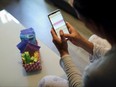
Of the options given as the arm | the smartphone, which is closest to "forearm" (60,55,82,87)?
the arm

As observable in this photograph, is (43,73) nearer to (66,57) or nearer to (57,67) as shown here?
(57,67)

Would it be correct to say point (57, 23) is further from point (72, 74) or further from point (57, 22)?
point (72, 74)

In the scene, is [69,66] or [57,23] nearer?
[69,66]

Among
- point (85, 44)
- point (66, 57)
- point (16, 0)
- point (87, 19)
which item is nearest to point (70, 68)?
point (66, 57)

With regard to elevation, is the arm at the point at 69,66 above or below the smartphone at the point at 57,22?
below

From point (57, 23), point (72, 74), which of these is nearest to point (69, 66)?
point (72, 74)

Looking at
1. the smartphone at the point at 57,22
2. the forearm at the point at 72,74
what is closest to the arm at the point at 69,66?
the forearm at the point at 72,74

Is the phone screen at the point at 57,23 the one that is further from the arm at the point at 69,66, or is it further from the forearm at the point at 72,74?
the forearm at the point at 72,74

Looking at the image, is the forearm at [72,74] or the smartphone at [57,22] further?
the smartphone at [57,22]

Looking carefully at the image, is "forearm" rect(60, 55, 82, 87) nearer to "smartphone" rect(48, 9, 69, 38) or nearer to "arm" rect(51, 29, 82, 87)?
"arm" rect(51, 29, 82, 87)

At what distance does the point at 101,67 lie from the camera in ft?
2.20

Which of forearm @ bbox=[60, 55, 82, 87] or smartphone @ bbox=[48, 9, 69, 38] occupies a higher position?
smartphone @ bbox=[48, 9, 69, 38]

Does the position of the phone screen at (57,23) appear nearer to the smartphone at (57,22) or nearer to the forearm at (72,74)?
the smartphone at (57,22)

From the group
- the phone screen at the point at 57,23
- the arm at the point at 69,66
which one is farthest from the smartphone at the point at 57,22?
the arm at the point at 69,66
